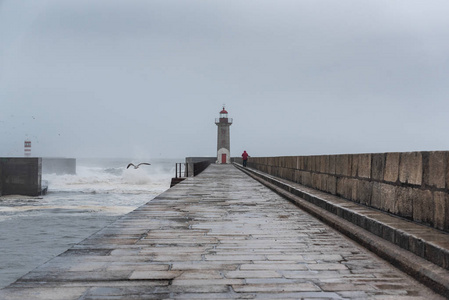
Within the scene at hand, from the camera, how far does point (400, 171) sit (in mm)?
4934

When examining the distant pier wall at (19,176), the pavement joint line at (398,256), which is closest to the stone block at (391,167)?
the pavement joint line at (398,256)

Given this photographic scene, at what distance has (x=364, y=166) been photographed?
6184 millimetres

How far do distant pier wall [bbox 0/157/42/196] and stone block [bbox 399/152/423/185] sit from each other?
2811 centimetres

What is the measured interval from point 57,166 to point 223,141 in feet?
101

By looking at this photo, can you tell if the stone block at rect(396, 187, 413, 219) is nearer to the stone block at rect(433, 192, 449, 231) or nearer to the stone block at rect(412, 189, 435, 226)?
the stone block at rect(412, 189, 435, 226)

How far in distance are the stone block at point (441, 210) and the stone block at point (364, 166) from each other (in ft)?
5.95

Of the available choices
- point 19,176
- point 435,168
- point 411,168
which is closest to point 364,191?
point 411,168

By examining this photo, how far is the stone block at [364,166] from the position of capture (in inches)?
236

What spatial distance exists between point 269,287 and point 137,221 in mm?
3222

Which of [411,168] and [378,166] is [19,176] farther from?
[411,168]

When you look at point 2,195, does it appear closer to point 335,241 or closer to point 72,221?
point 72,221

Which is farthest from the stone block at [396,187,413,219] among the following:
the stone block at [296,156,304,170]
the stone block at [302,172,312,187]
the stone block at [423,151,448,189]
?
the stone block at [296,156,304,170]

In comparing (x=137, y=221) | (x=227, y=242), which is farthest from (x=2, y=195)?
(x=227, y=242)

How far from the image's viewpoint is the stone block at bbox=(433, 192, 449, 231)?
12.7 ft
